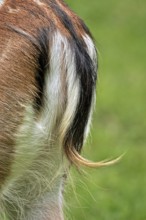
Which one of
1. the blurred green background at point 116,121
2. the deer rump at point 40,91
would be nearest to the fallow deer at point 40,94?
the deer rump at point 40,91

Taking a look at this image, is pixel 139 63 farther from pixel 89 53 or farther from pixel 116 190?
pixel 89 53

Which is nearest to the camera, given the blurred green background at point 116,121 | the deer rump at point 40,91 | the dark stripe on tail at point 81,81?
the deer rump at point 40,91

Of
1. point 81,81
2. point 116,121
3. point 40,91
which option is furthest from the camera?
point 116,121

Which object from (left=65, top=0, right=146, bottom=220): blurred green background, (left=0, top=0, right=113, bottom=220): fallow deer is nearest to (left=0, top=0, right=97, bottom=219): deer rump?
(left=0, top=0, right=113, bottom=220): fallow deer

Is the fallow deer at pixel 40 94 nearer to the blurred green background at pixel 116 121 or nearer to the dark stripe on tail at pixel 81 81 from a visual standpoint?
the dark stripe on tail at pixel 81 81

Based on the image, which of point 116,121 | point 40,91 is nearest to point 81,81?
point 40,91

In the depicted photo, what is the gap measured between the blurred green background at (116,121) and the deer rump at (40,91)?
0.30 m

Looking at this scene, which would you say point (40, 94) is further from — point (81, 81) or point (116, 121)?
point (116, 121)

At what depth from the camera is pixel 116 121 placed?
9.41 meters

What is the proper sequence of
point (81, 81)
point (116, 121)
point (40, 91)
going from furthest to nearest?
1. point (116, 121)
2. point (81, 81)
3. point (40, 91)

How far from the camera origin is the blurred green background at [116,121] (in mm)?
6969

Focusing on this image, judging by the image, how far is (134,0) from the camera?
50.9 ft

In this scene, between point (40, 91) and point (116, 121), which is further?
point (116, 121)

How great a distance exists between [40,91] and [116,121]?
523 centimetres
